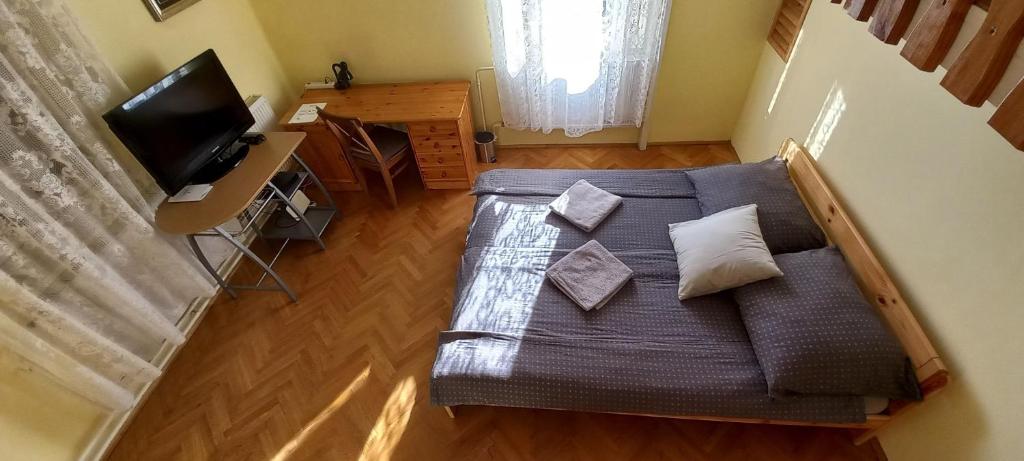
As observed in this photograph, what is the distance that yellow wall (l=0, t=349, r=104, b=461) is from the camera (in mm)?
1673

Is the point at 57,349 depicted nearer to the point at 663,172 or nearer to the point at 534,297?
the point at 534,297

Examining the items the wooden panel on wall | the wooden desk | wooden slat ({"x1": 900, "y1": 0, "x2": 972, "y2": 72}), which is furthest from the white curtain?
wooden slat ({"x1": 900, "y1": 0, "x2": 972, "y2": 72})

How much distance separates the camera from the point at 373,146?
272 cm

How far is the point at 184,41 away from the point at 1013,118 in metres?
3.36

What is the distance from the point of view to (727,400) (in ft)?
5.25

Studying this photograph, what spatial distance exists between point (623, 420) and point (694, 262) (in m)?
0.80

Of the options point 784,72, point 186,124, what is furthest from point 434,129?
point 784,72

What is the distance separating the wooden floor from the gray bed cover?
31cm

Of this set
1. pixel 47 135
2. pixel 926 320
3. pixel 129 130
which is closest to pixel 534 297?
pixel 926 320

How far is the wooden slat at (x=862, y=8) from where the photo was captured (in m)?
1.14

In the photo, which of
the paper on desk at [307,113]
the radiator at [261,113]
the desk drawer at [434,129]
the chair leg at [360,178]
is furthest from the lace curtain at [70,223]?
the desk drawer at [434,129]

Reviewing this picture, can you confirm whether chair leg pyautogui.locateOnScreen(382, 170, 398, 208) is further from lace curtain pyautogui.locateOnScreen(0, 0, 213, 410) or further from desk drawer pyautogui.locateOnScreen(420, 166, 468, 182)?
lace curtain pyautogui.locateOnScreen(0, 0, 213, 410)

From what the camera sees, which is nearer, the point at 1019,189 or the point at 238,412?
the point at 1019,189

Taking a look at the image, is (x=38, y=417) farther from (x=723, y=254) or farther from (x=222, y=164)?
(x=723, y=254)
